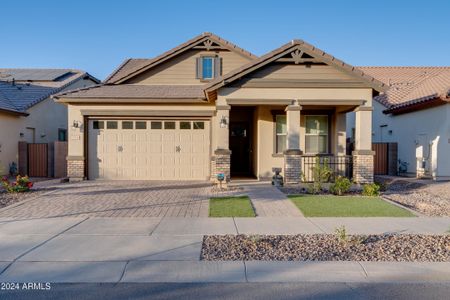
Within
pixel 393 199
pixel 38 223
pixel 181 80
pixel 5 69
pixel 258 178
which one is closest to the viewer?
pixel 38 223

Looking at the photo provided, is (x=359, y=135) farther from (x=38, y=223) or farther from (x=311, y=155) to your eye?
(x=38, y=223)

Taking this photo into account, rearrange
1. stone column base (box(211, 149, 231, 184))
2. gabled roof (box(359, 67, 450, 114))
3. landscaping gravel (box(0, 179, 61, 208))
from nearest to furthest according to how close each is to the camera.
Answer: landscaping gravel (box(0, 179, 61, 208)), stone column base (box(211, 149, 231, 184)), gabled roof (box(359, 67, 450, 114))

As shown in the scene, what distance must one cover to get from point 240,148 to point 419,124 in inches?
341

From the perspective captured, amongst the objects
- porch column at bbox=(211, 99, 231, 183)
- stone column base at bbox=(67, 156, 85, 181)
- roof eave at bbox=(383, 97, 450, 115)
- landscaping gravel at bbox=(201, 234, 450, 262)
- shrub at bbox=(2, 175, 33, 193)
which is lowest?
landscaping gravel at bbox=(201, 234, 450, 262)

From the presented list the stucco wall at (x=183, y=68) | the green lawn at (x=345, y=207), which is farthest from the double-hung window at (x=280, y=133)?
the green lawn at (x=345, y=207)

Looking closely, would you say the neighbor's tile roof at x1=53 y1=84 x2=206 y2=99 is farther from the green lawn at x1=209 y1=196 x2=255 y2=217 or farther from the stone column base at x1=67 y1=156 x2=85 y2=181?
the green lawn at x1=209 y1=196 x2=255 y2=217

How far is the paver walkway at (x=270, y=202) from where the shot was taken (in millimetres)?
9109

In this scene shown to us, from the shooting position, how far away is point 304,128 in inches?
622

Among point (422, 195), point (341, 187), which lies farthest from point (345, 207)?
point (422, 195)

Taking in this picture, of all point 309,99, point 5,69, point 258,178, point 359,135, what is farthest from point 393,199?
point 5,69

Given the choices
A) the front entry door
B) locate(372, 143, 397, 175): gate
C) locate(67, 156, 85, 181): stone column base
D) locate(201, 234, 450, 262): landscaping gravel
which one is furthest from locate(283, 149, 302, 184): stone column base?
locate(67, 156, 85, 181): stone column base

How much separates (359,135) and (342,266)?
30.4 ft

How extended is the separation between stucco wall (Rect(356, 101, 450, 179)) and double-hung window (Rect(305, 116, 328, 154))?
491 cm

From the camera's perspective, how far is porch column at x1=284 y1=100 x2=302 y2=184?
537 inches
